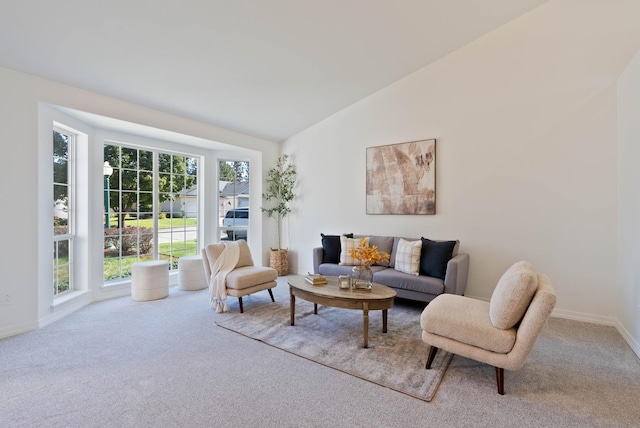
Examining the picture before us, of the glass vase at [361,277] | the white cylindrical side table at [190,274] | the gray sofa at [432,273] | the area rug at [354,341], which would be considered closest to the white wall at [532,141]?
the gray sofa at [432,273]

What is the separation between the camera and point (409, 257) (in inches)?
151

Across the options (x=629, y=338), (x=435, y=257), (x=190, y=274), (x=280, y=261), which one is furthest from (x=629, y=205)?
(x=190, y=274)

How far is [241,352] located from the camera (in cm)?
260

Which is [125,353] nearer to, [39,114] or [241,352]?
[241,352]

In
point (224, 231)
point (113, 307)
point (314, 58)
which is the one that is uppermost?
point (314, 58)

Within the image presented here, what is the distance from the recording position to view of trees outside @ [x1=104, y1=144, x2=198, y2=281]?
14.5 ft

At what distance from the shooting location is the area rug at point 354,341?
2211 millimetres

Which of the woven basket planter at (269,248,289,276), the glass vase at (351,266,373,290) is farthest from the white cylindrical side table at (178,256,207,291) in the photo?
the glass vase at (351,266,373,290)

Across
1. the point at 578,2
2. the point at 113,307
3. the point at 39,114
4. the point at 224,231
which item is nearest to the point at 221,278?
the point at 113,307

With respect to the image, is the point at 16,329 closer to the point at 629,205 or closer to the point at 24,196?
the point at 24,196

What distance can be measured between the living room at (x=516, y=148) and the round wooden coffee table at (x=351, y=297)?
184 centimetres

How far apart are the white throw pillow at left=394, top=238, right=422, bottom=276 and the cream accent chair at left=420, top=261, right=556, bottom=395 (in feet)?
4.83

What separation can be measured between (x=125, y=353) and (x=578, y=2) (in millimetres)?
5869

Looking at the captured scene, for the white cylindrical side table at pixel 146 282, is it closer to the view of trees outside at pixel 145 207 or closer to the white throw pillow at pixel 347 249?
the view of trees outside at pixel 145 207
